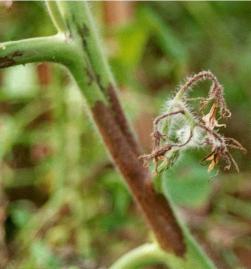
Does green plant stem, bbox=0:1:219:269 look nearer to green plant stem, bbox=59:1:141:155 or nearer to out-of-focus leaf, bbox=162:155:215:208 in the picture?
green plant stem, bbox=59:1:141:155

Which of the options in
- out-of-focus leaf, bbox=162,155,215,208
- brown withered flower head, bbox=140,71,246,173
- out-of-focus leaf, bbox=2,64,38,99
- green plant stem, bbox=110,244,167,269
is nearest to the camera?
brown withered flower head, bbox=140,71,246,173

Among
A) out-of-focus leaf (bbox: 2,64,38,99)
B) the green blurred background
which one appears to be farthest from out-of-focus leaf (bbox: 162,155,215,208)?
out-of-focus leaf (bbox: 2,64,38,99)

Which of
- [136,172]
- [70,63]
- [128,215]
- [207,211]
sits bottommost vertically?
[207,211]

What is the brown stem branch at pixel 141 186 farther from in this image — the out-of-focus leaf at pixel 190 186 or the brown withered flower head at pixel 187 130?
the out-of-focus leaf at pixel 190 186

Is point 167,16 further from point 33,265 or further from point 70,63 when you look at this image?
point 70,63

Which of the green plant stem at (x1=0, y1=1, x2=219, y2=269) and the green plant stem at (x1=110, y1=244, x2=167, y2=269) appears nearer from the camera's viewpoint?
the green plant stem at (x1=0, y1=1, x2=219, y2=269)

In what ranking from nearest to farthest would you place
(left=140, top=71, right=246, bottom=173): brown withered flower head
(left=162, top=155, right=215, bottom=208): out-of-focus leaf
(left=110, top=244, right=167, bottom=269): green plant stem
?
(left=140, top=71, right=246, bottom=173): brown withered flower head, (left=110, top=244, right=167, bottom=269): green plant stem, (left=162, top=155, right=215, bottom=208): out-of-focus leaf

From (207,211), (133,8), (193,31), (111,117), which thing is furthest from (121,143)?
(193,31)
